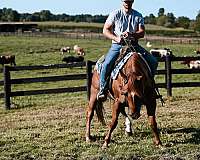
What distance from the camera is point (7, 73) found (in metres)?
13.4

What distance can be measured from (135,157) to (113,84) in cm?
134

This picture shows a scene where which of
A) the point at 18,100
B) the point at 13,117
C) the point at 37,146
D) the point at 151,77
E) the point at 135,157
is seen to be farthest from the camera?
the point at 18,100

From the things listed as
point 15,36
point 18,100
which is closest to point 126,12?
point 18,100

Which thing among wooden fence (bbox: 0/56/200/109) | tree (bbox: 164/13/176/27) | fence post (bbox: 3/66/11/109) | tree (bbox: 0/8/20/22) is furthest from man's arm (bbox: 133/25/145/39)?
tree (bbox: 0/8/20/22)

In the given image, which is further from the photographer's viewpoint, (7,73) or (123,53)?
(7,73)

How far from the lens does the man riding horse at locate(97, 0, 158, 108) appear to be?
302 inches

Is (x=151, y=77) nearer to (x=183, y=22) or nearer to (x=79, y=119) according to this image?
(x=79, y=119)

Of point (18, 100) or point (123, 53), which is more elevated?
point (123, 53)

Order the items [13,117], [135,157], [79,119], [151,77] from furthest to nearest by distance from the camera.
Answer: [13,117] < [79,119] < [151,77] < [135,157]

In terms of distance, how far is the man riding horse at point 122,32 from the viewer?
7664mm

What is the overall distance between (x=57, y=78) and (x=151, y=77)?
22.8ft

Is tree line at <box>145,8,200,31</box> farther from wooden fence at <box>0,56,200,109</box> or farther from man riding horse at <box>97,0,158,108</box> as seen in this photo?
man riding horse at <box>97,0,158,108</box>

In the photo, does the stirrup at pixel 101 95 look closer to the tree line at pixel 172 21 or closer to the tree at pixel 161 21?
the tree line at pixel 172 21

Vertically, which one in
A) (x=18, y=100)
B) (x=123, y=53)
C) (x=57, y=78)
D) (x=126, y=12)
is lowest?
(x=18, y=100)
